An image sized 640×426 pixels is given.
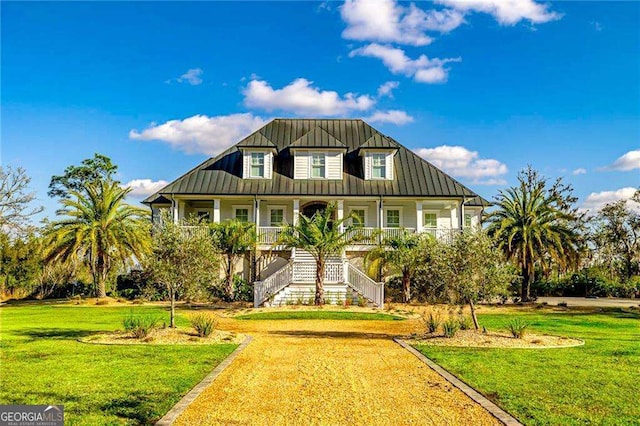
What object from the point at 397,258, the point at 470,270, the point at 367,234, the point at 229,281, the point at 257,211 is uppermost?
the point at 257,211

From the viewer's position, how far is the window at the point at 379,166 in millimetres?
33094

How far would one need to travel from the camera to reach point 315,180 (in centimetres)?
3259

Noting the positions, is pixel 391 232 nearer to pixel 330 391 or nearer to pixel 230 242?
pixel 230 242

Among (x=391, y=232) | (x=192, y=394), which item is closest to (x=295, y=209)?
(x=391, y=232)

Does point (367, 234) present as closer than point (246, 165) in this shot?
Yes

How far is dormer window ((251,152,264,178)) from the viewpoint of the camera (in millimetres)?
32875

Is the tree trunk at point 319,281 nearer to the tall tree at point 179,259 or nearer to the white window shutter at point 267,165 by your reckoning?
the white window shutter at point 267,165

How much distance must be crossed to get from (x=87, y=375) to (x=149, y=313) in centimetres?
1308

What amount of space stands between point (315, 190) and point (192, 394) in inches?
942

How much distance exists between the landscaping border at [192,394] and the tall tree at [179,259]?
3.50 meters

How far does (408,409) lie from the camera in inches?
306

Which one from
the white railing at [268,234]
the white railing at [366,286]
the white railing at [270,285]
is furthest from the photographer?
the white railing at [268,234]

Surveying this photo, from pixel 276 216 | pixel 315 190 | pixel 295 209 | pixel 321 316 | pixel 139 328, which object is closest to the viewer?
pixel 139 328

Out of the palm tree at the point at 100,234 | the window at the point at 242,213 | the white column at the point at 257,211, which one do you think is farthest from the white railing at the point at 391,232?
the palm tree at the point at 100,234
